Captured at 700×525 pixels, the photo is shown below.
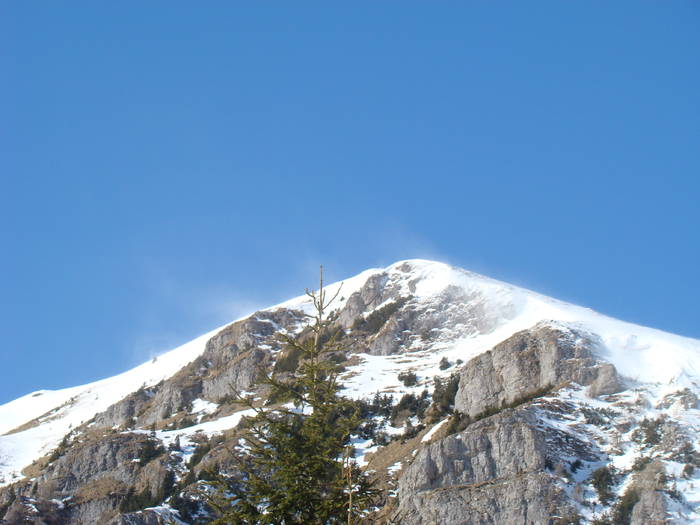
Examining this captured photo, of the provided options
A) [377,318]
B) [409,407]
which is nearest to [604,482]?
[409,407]

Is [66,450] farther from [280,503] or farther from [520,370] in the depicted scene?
[280,503]

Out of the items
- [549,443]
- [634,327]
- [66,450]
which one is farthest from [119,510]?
[634,327]

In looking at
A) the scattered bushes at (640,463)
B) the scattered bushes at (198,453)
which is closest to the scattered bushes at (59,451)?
the scattered bushes at (198,453)

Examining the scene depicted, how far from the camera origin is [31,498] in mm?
95938

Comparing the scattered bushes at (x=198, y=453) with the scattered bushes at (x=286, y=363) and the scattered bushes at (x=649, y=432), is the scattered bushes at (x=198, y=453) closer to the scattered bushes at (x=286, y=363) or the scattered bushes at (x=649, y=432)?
the scattered bushes at (x=286, y=363)

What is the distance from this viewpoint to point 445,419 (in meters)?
97.2

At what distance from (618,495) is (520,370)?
1400 inches

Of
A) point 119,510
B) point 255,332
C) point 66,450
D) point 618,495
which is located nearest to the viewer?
point 618,495

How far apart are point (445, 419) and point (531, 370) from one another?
13666 millimetres

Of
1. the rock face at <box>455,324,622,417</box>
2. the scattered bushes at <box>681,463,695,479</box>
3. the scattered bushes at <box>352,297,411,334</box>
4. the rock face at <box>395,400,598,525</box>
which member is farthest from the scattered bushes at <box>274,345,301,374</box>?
the scattered bushes at <box>681,463,695,479</box>

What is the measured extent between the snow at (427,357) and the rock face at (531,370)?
3486 mm

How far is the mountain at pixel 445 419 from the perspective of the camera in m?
70.6

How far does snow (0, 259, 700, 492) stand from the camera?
321 feet

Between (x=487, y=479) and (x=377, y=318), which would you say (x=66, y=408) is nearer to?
(x=377, y=318)
